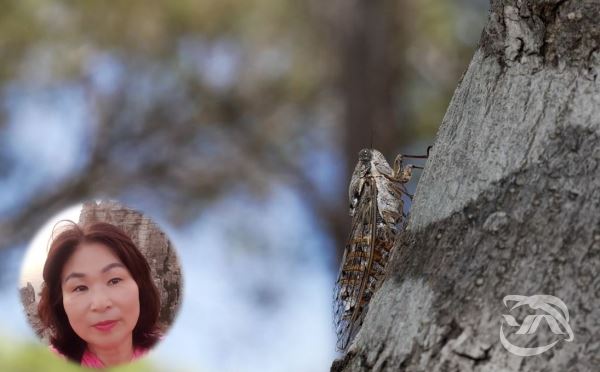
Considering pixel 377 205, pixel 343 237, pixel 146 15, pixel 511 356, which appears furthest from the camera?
pixel 146 15

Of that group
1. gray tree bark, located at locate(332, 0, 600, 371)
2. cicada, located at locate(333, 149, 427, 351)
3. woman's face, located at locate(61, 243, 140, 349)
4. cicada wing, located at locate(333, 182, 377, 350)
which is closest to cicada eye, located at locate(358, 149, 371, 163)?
cicada, located at locate(333, 149, 427, 351)

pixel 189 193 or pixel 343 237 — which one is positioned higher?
pixel 189 193

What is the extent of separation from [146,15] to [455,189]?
15.4 feet

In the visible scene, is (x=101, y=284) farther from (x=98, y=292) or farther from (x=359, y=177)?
(x=359, y=177)

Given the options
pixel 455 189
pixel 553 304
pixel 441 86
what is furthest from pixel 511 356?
pixel 441 86

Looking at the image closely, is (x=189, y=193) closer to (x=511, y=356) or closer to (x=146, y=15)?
(x=146, y=15)

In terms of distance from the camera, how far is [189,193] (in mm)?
5195

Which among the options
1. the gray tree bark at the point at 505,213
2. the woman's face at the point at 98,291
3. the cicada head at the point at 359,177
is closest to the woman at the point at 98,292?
the woman's face at the point at 98,291

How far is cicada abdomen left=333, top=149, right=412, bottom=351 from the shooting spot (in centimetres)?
140

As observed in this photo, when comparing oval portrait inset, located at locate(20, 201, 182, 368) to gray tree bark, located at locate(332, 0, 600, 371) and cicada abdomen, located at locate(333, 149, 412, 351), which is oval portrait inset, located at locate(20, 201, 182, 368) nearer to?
gray tree bark, located at locate(332, 0, 600, 371)

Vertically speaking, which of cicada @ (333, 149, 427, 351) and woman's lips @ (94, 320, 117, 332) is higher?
cicada @ (333, 149, 427, 351)

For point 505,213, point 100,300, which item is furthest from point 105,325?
point 505,213

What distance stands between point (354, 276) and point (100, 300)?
1.73 ft

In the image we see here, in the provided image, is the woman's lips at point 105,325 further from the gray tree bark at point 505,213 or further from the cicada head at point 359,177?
the cicada head at point 359,177
